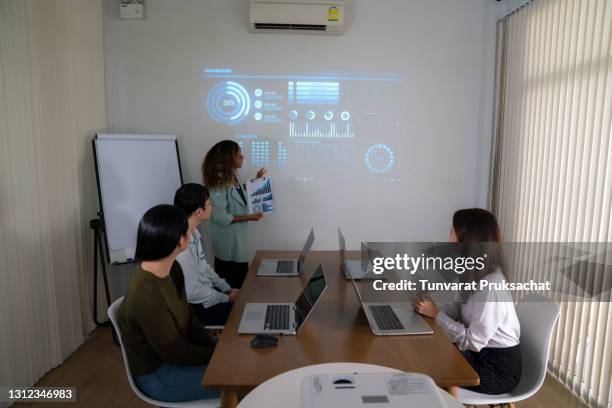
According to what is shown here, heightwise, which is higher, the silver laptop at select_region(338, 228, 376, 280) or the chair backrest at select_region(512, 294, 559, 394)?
the silver laptop at select_region(338, 228, 376, 280)

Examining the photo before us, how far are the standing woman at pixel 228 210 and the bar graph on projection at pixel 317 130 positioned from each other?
28.1 inches

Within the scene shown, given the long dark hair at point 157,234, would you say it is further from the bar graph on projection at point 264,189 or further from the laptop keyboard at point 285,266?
the bar graph on projection at point 264,189

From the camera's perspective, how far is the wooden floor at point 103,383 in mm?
2627

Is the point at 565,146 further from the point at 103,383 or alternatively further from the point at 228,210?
the point at 103,383

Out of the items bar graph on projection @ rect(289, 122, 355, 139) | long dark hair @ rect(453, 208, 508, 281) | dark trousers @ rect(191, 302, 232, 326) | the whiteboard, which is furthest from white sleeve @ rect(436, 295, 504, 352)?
the whiteboard

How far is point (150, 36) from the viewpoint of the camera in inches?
151

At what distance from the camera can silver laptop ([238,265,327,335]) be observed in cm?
184

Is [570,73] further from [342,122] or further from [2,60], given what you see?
[2,60]

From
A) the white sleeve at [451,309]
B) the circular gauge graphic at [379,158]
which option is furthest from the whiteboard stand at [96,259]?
the white sleeve at [451,309]

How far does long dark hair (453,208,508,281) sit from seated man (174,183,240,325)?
4.73ft

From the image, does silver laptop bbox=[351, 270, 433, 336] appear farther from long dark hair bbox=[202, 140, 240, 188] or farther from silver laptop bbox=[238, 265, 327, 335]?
long dark hair bbox=[202, 140, 240, 188]

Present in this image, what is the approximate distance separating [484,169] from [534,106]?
94 cm

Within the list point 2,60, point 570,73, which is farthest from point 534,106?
point 2,60

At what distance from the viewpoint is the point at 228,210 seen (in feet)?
11.6
